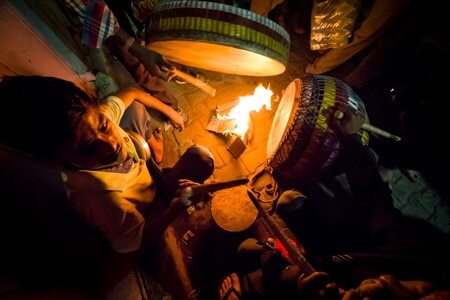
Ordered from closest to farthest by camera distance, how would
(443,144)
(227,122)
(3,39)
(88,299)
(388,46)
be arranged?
(3,39) < (88,299) < (443,144) < (388,46) < (227,122)

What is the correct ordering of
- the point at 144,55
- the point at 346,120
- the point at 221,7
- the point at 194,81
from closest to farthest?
the point at 221,7, the point at 346,120, the point at 144,55, the point at 194,81

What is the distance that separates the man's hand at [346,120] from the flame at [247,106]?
190cm

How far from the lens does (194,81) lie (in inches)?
193

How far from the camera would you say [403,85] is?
441 cm

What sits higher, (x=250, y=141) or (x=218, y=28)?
(x=218, y=28)

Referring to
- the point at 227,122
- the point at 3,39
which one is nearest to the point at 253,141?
the point at 227,122

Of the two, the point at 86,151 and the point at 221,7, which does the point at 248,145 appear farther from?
the point at 86,151

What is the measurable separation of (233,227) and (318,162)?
1512 millimetres

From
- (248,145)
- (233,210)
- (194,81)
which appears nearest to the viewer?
(233,210)

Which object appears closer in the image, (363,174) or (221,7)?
(221,7)

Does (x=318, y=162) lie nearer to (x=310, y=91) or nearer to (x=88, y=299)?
(x=310, y=91)

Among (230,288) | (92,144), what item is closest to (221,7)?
(92,144)

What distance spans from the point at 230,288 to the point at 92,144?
2.49m

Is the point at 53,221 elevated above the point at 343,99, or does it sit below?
below
